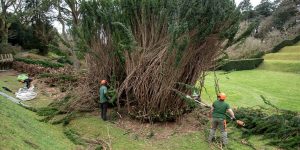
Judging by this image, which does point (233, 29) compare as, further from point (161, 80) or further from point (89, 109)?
point (89, 109)

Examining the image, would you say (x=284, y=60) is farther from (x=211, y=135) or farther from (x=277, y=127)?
(x=211, y=135)

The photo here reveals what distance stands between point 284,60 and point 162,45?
94.8 feet

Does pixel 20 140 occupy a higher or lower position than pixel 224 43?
lower

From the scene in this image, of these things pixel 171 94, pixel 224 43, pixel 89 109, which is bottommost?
pixel 89 109

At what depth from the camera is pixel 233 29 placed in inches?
437

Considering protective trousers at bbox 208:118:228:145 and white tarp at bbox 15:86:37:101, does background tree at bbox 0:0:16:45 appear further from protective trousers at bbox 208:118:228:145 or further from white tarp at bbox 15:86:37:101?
protective trousers at bbox 208:118:228:145

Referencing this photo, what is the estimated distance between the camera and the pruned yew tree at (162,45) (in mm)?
11109

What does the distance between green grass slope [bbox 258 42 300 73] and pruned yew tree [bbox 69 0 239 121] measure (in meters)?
23.3

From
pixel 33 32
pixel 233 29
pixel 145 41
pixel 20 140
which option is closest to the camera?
pixel 20 140

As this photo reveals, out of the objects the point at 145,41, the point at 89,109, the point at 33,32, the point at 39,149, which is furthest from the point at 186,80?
the point at 33,32

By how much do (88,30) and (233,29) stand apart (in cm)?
545

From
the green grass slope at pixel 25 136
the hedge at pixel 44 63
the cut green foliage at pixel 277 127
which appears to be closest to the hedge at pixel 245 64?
the hedge at pixel 44 63

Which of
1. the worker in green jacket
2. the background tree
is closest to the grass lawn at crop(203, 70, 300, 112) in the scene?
the worker in green jacket

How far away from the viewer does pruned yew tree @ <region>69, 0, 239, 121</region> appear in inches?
437
